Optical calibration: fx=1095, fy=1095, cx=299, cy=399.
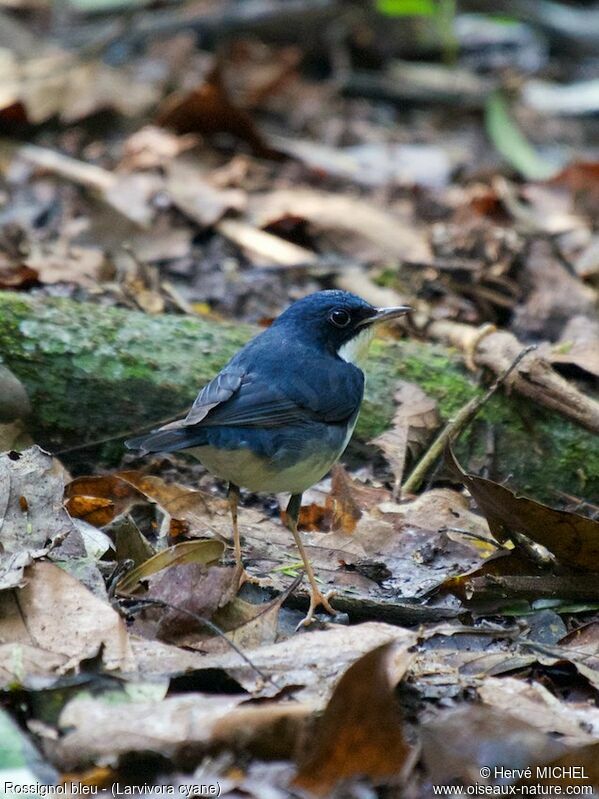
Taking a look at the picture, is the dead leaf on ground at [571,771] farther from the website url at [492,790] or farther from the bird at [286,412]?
the bird at [286,412]

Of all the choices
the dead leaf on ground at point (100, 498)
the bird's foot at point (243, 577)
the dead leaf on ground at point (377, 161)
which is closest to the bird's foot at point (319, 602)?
the bird's foot at point (243, 577)

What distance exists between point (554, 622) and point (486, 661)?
47 centimetres

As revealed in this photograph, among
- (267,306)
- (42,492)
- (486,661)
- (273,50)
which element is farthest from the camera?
(273,50)

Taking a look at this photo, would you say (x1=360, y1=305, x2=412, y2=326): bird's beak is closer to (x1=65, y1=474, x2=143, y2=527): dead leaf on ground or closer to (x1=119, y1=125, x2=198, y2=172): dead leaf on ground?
(x1=65, y1=474, x2=143, y2=527): dead leaf on ground

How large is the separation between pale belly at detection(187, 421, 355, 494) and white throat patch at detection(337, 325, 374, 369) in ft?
2.11

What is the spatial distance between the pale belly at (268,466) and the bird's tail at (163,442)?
0.43 ft

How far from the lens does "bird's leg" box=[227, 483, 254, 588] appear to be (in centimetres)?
427

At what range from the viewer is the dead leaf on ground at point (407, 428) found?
528 cm

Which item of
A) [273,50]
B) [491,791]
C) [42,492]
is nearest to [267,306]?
[42,492]

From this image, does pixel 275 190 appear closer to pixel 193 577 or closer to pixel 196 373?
pixel 196 373

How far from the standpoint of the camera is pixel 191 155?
28.3 ft

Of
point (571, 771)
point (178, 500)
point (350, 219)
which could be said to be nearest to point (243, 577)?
point (178, 500)

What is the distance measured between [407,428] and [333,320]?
677 mm

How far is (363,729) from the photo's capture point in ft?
10.0
